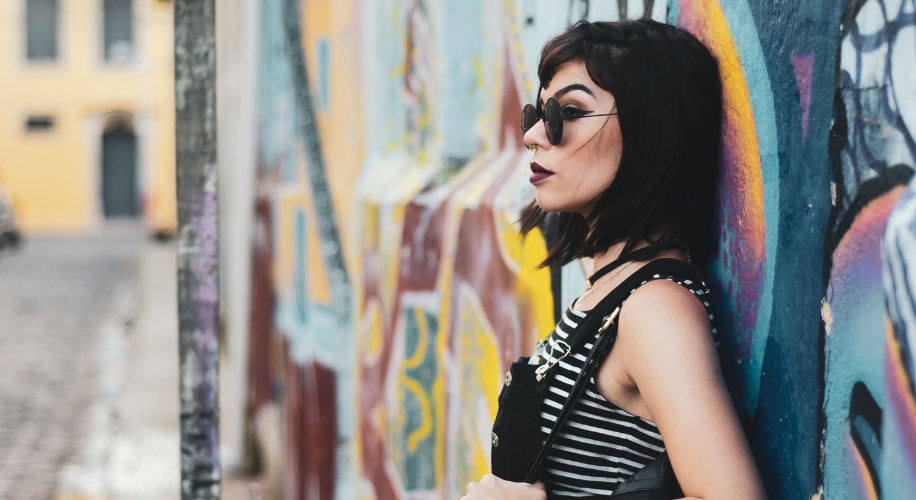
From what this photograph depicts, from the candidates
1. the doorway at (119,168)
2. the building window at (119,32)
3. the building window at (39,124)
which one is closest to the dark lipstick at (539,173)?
the building window at (119,32)

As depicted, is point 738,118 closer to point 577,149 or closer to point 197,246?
point 577,149

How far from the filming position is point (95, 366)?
8922 millimetres

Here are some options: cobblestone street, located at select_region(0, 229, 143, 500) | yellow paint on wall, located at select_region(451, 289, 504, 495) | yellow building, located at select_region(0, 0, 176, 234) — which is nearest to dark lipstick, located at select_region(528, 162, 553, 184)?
yellow paint on wall, located at select_region(451, 289, 504, 495)

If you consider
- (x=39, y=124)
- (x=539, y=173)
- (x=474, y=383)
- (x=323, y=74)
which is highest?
(x=39, y=124)

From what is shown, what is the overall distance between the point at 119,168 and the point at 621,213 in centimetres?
2936

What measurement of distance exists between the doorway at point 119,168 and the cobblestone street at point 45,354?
10346mm

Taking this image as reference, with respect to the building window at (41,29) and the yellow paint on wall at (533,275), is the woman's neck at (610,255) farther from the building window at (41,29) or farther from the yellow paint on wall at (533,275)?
the building window at (41,29)

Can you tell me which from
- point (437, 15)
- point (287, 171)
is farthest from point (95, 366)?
point (437, 15)

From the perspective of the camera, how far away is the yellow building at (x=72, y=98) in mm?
28094

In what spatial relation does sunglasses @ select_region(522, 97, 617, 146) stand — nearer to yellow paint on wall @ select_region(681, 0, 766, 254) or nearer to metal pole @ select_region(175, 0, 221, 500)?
yellow paint on wall @ select_region(681, 0, 766, 254)

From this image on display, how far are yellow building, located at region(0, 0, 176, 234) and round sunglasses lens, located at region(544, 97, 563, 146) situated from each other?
90.4ft

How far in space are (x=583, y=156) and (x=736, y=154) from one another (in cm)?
23

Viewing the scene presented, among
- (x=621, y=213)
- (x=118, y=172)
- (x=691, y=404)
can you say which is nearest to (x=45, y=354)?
(x=621, y=213)

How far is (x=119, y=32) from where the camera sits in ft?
92.9
